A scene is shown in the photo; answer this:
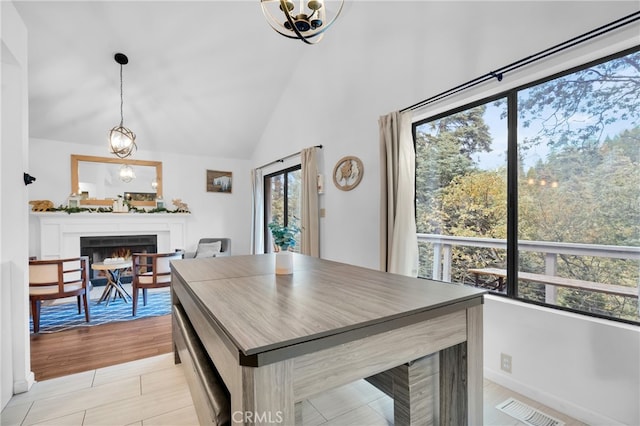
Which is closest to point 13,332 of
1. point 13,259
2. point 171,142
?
point 13,259

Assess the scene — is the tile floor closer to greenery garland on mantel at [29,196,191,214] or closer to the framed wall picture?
greenery garland on mantel at [29,196,191,214]

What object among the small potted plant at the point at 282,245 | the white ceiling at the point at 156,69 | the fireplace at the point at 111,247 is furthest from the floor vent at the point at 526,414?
the fireplace at the point at 111,247

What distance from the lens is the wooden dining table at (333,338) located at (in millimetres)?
825

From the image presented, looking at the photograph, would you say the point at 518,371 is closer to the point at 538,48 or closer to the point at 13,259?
the point at 538,48

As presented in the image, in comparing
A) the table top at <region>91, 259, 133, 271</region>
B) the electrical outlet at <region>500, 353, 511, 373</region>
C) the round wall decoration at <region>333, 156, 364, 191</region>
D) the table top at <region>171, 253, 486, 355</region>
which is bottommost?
the electrical outlet at <region>500, 353, 511, 373</region>

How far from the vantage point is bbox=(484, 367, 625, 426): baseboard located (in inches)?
65.7

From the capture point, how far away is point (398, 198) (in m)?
2.75

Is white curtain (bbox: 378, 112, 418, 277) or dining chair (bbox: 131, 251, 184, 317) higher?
white curtain (bbox: 378, 112, 418, 277)

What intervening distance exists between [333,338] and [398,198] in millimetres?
2024

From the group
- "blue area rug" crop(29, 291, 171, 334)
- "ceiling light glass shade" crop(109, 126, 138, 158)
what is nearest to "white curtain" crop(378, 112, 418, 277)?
"blue area rug" crop(29, 291, 171, 334)

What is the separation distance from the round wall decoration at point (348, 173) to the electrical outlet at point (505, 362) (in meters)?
2.04

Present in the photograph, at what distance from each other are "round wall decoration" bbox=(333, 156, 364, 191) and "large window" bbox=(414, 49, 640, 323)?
0.91 meters

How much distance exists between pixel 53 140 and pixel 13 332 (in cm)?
422

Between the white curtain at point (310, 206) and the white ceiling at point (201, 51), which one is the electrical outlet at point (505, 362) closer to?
the white ceiling at point (201, 51)
